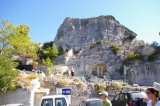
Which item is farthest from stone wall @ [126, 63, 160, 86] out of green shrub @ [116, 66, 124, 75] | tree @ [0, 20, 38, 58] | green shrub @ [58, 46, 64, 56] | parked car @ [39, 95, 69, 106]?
green shrub @ [58, 46, 64, 56]

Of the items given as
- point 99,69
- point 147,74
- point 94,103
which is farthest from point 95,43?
point 94,103

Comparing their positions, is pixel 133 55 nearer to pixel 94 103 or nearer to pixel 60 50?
pixel 60 50

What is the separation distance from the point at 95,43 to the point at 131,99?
44651 millimetres

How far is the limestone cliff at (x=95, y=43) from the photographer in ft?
150

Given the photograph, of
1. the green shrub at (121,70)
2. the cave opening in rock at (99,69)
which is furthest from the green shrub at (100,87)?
the cave opening in rock at (99,69)

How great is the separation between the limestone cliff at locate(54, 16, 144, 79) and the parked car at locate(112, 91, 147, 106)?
101ft

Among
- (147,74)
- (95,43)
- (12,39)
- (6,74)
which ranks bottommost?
(147,74)

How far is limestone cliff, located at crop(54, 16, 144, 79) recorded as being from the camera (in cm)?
4559

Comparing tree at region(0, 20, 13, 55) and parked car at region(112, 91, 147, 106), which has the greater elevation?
tree at region(0, 20, 13, 55)

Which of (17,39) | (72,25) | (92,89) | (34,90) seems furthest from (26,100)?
(72,25)

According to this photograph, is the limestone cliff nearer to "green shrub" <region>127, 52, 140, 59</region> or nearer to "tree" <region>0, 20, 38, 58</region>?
"green shrub" <region>127, 52, 140, 59</region>

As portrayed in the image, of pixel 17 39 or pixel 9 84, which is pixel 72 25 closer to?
pixel 17 39

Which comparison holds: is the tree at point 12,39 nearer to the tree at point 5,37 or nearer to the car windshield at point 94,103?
the tree at point 5,37

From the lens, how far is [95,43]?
5422 cm
